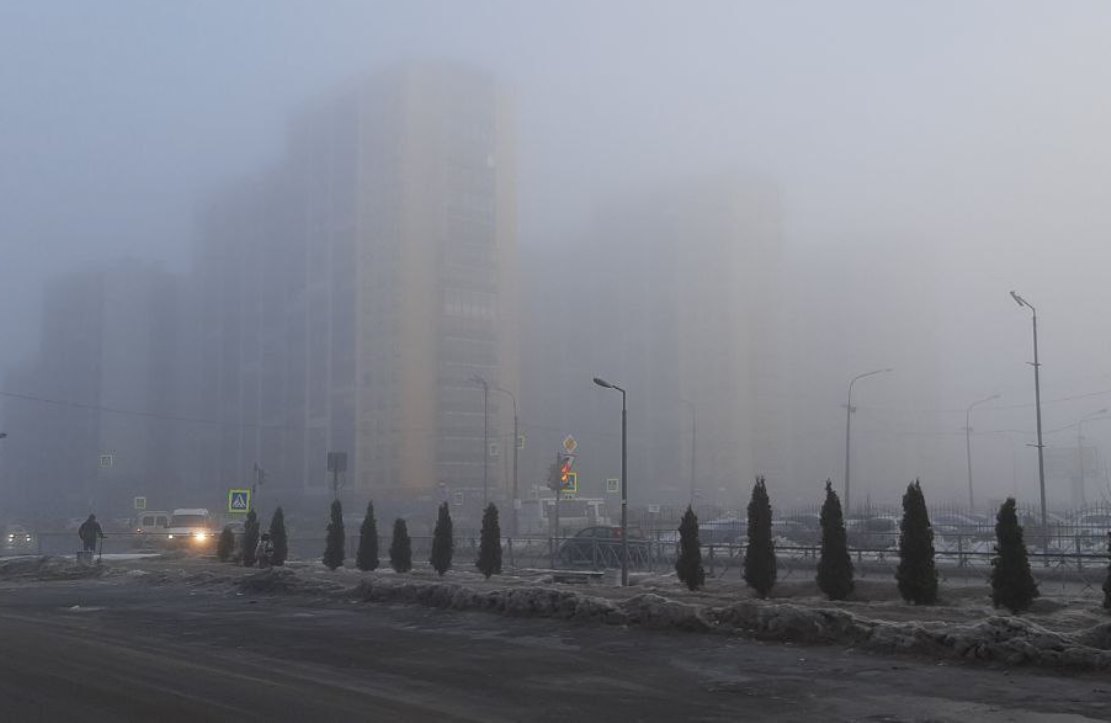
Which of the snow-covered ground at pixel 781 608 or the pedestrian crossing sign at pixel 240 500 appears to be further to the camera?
the pedestrian crossing sign at pixel 240 500

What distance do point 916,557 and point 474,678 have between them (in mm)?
11626

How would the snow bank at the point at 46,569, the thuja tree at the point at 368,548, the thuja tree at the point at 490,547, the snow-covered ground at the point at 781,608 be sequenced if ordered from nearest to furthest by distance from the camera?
1. the snow-covered ground at the point at 781,608
2. the thuja tree at the point at 490,547
3. the thuja tree at the point at 368,548
4. the snow bank at the point at 46,569

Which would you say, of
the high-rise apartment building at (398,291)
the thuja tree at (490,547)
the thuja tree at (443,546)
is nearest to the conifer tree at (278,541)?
the thuja tree at (443,546)

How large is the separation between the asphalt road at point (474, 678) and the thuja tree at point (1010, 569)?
631cm

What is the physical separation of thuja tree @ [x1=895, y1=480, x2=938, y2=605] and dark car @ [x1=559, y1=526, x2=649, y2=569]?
49.9 ft

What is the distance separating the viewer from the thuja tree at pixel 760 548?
78.2 feet

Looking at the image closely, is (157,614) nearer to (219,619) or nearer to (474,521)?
(219,619)

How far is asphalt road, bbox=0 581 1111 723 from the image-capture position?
10.6 meters

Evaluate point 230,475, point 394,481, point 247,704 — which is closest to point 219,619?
point 247,704

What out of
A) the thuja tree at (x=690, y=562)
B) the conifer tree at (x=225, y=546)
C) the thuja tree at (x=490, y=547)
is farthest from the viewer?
the conifer tree at (x=225, y=546)

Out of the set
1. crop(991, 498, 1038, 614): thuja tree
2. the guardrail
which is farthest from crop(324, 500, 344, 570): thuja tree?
crop(991, 498, 1038, 614): thuja tree

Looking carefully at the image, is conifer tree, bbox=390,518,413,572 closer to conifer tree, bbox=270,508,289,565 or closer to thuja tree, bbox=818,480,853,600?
conifer tree, bbox=270,508,289,565

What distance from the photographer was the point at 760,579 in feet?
78.4

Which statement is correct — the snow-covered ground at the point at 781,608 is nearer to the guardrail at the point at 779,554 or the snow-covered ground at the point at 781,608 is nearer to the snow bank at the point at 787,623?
the snow bank at the point at 787,623
